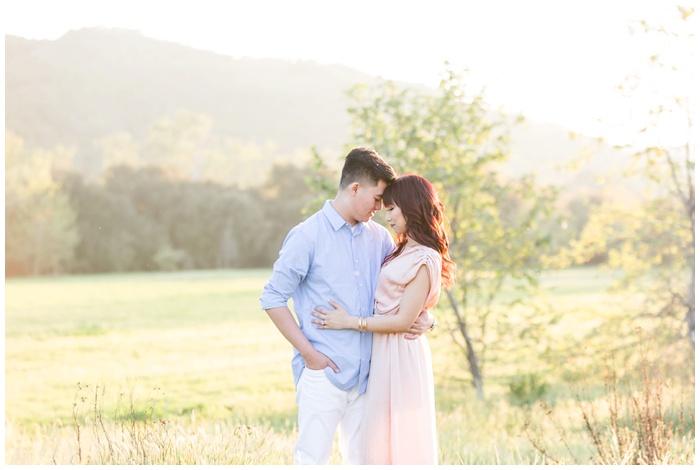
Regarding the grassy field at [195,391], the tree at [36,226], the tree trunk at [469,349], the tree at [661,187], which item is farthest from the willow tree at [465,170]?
the tree at [36,226]

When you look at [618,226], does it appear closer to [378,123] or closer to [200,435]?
[378,123]

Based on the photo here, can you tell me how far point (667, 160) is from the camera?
9180 millimetres

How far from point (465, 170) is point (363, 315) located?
4422mm

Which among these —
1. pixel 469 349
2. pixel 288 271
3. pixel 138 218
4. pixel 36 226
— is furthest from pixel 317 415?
pixel 138 218

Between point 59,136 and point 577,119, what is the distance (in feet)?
237

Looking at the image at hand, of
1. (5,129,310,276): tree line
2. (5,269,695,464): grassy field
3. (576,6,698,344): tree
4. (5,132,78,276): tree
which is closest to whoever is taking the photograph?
(5,269,695,464): grassy field

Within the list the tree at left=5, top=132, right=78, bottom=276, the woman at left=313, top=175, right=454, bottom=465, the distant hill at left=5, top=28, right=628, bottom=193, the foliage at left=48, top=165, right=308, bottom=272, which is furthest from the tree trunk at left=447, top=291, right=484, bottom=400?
the distant hill at left=5, top=28, right=628, bottom=193

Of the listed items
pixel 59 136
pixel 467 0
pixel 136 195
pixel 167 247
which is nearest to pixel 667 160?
pixel 467 0

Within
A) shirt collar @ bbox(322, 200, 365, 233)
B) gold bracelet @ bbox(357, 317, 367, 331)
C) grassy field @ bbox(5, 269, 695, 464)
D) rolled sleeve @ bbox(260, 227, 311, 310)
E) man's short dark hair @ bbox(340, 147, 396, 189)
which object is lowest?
grassy field @ bbox(5, 269, 695, 464)

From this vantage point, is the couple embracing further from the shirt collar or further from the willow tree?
the willow tree

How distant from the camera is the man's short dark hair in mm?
3959

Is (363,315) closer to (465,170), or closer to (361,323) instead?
(361,323)

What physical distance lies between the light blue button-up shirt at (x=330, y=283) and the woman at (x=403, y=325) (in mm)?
70

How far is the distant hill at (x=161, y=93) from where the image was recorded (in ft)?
244
